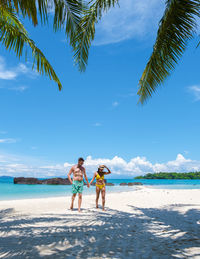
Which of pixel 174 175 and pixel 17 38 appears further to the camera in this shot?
pixel 174 175

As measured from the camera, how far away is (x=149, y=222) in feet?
18.0

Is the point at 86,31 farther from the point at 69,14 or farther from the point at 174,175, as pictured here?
the point at 174,175

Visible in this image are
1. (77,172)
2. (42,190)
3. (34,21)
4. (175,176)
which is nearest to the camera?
(34,21)

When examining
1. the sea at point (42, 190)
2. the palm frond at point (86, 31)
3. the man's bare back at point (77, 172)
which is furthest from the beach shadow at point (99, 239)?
the sea at point (42, 190)

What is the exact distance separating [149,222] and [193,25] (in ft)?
15.6

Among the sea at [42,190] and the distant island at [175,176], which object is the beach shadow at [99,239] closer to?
the sea at [42,190]

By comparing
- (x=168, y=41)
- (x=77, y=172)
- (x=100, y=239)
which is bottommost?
(x=100, y=239)

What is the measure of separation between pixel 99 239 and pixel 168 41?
14.4 ft

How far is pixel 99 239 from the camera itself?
3867 mm

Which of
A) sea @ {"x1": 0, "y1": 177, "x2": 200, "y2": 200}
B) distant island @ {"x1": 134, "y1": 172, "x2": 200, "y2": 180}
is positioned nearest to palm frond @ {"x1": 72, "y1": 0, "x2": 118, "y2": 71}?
sea @ {"x1": 0, "y1": 177, "x2": 200, "y2": 200}

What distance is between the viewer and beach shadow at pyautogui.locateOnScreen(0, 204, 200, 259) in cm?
312

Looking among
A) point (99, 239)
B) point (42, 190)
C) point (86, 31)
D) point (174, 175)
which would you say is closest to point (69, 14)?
point (86, 31)

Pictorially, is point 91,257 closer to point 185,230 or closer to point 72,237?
point 72,237

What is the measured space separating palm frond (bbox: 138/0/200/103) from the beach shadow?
3125 millimetres
